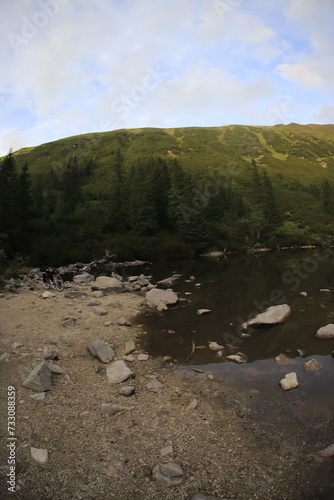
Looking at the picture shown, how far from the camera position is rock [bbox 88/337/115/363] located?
7.45 m

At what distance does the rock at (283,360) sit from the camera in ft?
23.4

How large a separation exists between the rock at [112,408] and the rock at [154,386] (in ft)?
2.56

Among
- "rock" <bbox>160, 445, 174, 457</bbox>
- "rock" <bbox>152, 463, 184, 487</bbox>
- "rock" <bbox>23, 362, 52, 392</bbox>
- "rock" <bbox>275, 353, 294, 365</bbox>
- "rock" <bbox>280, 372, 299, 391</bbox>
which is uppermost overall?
"rock" <bbox>23, 362, 52, 392</bbox>

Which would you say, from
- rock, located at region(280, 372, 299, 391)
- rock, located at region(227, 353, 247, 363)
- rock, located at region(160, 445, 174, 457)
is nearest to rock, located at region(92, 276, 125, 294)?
rock, located at region(227, 353, 247, 363)

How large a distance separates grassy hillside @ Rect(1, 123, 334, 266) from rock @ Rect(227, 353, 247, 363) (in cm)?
2777

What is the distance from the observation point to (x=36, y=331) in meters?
9.05

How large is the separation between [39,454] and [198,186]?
67824 millimetres

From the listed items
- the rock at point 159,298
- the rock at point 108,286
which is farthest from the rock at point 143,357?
the rock at point 108,286

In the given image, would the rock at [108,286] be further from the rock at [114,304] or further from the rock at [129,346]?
the rock at [129,346]

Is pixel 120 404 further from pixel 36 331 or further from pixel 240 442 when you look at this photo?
pixel 36 331

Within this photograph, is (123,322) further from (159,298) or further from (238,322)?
(238,322)

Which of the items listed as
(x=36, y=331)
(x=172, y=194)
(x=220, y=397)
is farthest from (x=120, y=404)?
(x=172, y=194)

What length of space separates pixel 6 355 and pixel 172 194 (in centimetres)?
5075

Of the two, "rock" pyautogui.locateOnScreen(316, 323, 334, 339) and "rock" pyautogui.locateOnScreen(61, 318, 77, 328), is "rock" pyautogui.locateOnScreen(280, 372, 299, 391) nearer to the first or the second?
"rock" pyautogui.locateOnScreen(316, 323, 334, 339)
